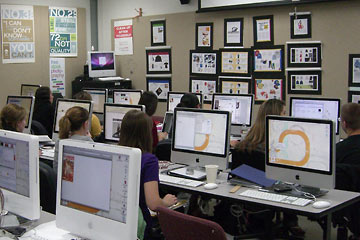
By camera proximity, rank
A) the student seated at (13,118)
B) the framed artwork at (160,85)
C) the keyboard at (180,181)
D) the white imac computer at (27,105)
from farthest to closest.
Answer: the framed artwork at (160,85), the white imac computer at (27,105), the student seated at (13,118), the keyboard at (180,181)

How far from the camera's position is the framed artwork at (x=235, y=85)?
734 centimetres

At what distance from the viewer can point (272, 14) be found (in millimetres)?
6910

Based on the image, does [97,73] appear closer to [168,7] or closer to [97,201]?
[168,7]

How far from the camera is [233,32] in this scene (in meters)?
7.37

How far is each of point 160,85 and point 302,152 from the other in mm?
5389

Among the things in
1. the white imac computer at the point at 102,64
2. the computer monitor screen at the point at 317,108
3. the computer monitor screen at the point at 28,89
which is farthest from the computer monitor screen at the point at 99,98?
the computer monitor screen at the point at 317,108

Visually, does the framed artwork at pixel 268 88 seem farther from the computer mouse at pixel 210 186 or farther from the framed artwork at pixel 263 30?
the computer mouse at pixel 210 186

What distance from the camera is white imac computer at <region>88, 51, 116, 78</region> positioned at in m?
8.65

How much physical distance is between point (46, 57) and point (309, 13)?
466 cm

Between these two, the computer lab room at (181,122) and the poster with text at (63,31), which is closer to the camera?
the computer lab room at (181,122)

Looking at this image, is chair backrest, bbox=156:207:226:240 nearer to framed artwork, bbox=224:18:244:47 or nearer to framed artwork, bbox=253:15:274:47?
framed artwork, bbox=253:15:274:47

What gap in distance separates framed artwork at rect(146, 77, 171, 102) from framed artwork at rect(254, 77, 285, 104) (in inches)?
68.5

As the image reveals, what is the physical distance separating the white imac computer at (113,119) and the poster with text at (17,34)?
3.99m

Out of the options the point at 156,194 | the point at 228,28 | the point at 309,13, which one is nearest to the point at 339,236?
the point at 156,194
